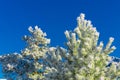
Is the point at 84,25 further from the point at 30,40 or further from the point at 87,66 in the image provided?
the point at 30,40

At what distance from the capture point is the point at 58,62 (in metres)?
17.7

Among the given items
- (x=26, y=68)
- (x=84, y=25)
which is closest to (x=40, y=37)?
(x=26, y=68)

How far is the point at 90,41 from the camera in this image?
57.2 feet

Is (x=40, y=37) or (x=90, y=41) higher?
(x=40, y=37)

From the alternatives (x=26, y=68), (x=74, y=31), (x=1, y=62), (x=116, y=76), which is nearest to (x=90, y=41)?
(x=74, y=31)

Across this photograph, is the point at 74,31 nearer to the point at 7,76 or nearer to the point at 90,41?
the point at 90,41

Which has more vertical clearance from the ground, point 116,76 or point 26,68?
point 26,68

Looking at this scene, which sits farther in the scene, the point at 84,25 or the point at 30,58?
the point at 30,58

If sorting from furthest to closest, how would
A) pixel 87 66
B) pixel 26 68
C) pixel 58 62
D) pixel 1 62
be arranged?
pixel 1 62 < pixel 26 68 < pixel 58 62 < pixel 87 66

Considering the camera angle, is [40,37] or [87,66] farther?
[40,37]

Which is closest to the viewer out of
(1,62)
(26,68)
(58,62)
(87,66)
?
(87,66)

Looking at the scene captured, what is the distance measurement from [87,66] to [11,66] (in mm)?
20684

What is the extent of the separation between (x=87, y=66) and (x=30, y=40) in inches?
840

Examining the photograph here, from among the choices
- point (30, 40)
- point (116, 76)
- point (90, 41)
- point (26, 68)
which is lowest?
point (116, 76)
